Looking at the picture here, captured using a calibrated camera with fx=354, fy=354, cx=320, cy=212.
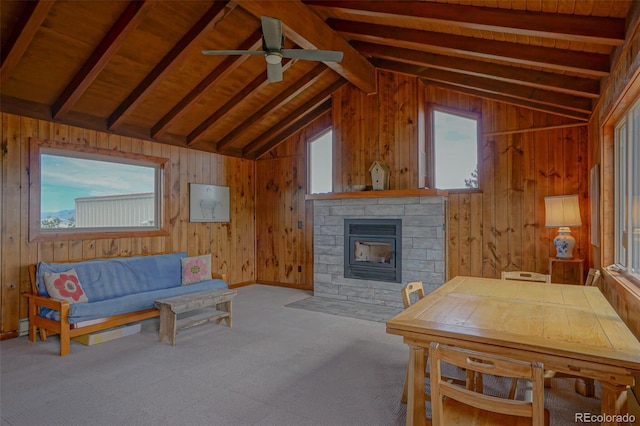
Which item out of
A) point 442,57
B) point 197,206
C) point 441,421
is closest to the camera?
point 441,421

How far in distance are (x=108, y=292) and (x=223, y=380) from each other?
2.31 m

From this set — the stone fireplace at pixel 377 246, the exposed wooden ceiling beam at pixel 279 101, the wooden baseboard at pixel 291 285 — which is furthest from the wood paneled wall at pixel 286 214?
the exposed wooden ceiling beam at pixel 279 101

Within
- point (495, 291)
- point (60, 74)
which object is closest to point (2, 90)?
point (60, 74)

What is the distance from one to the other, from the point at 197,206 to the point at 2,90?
2816 mm

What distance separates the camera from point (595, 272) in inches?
116

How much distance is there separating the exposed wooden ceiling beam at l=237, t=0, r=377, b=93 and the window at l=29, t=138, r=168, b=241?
116 inches

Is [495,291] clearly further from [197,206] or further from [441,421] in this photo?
[197,206]

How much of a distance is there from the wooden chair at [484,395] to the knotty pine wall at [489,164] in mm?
3556

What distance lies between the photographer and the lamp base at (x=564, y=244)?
4082mm

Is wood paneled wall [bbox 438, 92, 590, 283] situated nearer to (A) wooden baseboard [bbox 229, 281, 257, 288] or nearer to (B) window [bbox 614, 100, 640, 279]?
(B) window [bbox 614, 100, 640, 279]

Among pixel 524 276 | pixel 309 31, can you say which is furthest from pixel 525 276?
pixel 309 31

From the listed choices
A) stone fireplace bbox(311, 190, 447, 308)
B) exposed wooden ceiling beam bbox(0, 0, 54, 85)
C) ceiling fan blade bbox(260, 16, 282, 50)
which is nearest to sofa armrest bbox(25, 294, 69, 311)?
exposed wooden ceiling beam bbox(0, 0, 54, 85)

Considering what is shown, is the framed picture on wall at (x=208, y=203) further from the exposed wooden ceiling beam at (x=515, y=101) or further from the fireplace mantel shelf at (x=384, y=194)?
the exposed wooden ceiling beam at (x=515, y=101)

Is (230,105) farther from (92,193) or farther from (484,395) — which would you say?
(484,395)
